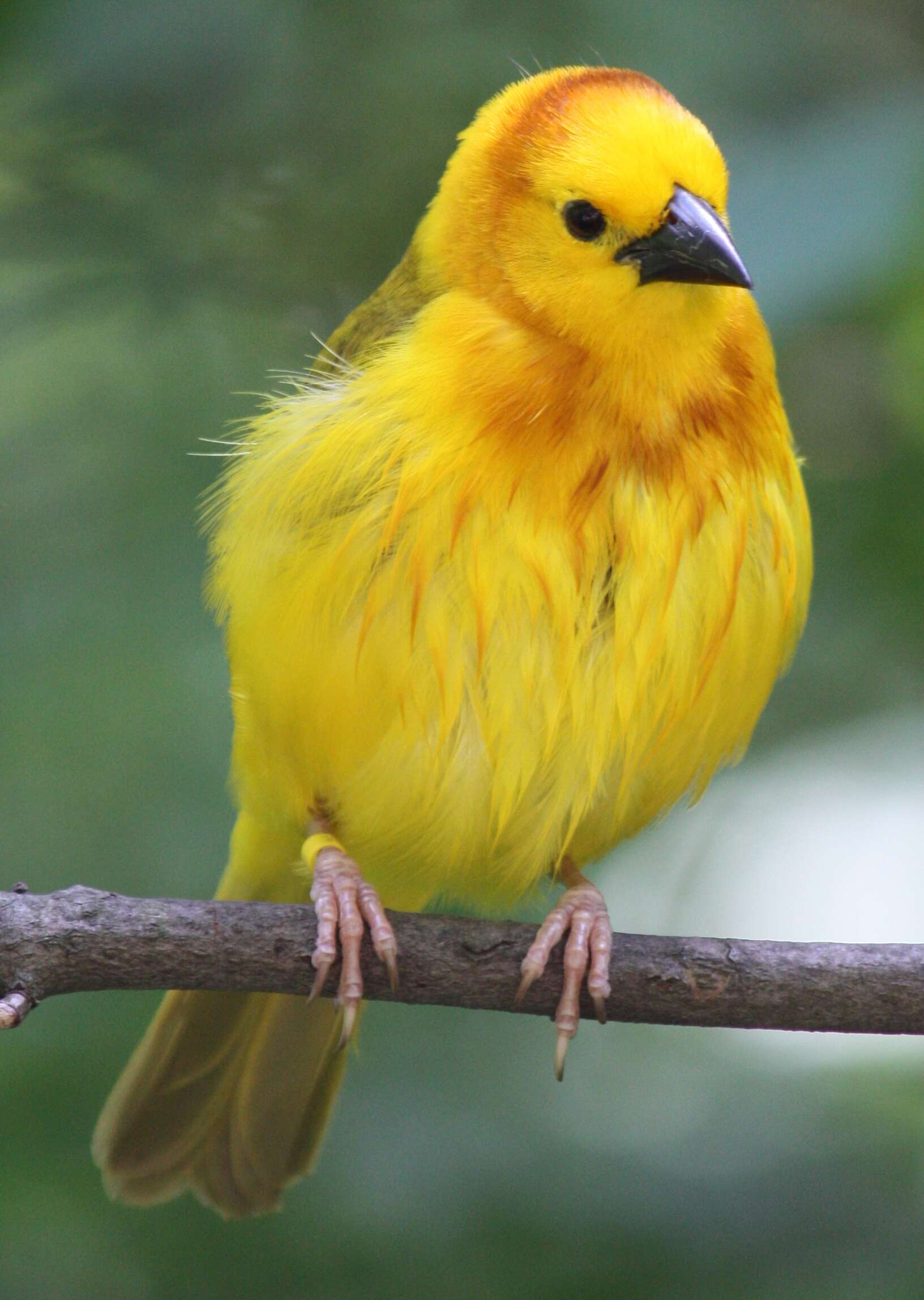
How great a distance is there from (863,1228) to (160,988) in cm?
160

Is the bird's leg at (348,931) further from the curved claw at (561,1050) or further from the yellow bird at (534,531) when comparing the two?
the curved claw at (561,1050)

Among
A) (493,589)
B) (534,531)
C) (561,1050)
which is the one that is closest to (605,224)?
(534,531)

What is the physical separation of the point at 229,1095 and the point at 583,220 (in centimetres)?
189

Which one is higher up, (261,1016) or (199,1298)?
(261,1016)

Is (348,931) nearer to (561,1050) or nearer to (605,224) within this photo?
(561,1050)

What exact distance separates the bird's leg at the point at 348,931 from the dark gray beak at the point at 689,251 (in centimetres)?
112

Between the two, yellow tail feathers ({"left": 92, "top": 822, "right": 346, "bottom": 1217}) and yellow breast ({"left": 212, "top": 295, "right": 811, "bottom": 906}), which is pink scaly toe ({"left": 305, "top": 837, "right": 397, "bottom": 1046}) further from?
yellow tail feathers ({"left": 92, "top": 822, "right": 346, "bottom": 1217})

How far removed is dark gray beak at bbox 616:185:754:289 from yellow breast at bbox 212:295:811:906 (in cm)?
23

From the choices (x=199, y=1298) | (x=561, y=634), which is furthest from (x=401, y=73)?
(x=199, y=1298)

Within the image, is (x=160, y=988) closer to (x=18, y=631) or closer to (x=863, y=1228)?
(x=18, y=631)

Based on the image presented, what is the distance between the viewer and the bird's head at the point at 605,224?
2.63m

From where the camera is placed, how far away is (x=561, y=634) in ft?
8.95

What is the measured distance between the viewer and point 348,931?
273 cm

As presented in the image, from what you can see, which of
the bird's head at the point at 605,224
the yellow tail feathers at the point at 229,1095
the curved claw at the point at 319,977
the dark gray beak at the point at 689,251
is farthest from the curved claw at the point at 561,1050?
the dark gray beak at the point at 689,251
